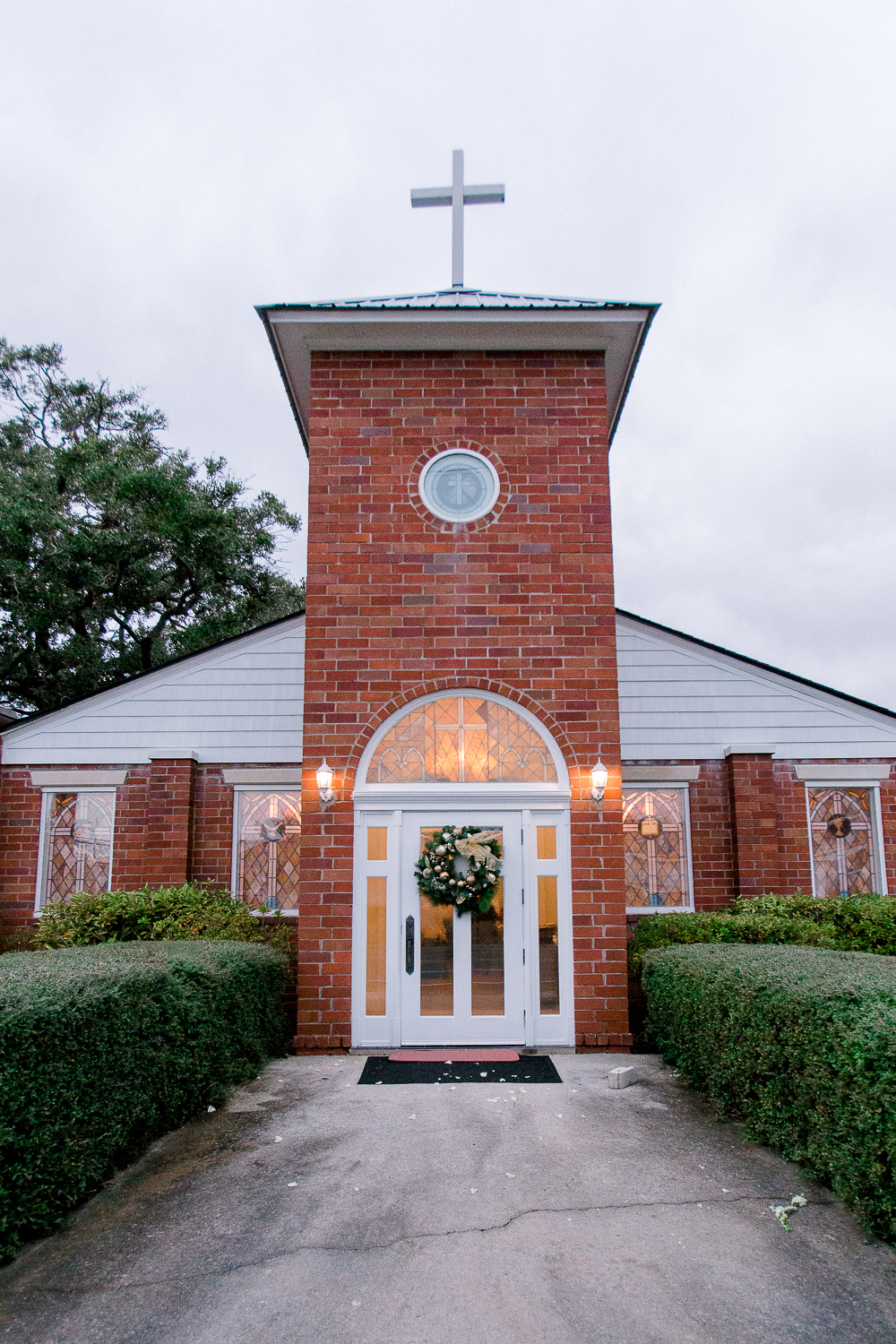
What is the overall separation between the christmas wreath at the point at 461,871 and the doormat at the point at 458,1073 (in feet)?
4.38

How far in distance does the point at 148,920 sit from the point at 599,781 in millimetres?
4878

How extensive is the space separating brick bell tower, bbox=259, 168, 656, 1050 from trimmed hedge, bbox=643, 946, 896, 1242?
159 centimetres

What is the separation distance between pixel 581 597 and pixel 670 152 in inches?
366

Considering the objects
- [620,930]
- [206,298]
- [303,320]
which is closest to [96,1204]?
[620,930]

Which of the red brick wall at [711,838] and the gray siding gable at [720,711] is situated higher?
the gray siding gable at [720,711]

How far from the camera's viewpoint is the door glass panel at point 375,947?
26.5 ft

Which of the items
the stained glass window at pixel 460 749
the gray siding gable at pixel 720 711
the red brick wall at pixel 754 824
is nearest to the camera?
the stained glass window at pixel 460 749

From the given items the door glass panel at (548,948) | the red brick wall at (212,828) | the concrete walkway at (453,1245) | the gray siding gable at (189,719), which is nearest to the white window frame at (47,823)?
the gray siding gable at (189,719)

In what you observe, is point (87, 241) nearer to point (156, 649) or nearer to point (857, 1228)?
point (156, 649)

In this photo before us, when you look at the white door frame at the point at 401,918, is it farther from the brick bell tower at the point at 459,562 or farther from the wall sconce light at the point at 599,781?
the wall sconce light at the point at 599,781

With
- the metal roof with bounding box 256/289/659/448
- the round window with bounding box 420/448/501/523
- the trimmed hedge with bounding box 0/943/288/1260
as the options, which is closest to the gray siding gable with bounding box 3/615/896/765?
the round window with bounding box 420/448/501/523

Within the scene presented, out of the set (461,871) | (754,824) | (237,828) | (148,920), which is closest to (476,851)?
(461,871)

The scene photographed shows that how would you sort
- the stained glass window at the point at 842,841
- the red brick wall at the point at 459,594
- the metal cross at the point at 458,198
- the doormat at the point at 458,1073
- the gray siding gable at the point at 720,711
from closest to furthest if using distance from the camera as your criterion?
the doormat at the point at 458,1073, the red brick wall at the point at 459,594, the metal cross at the point at 458,198, the stained glass window at the point at 842,841, the gray siding gable at the point at 720,711

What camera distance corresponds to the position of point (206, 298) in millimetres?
27578
